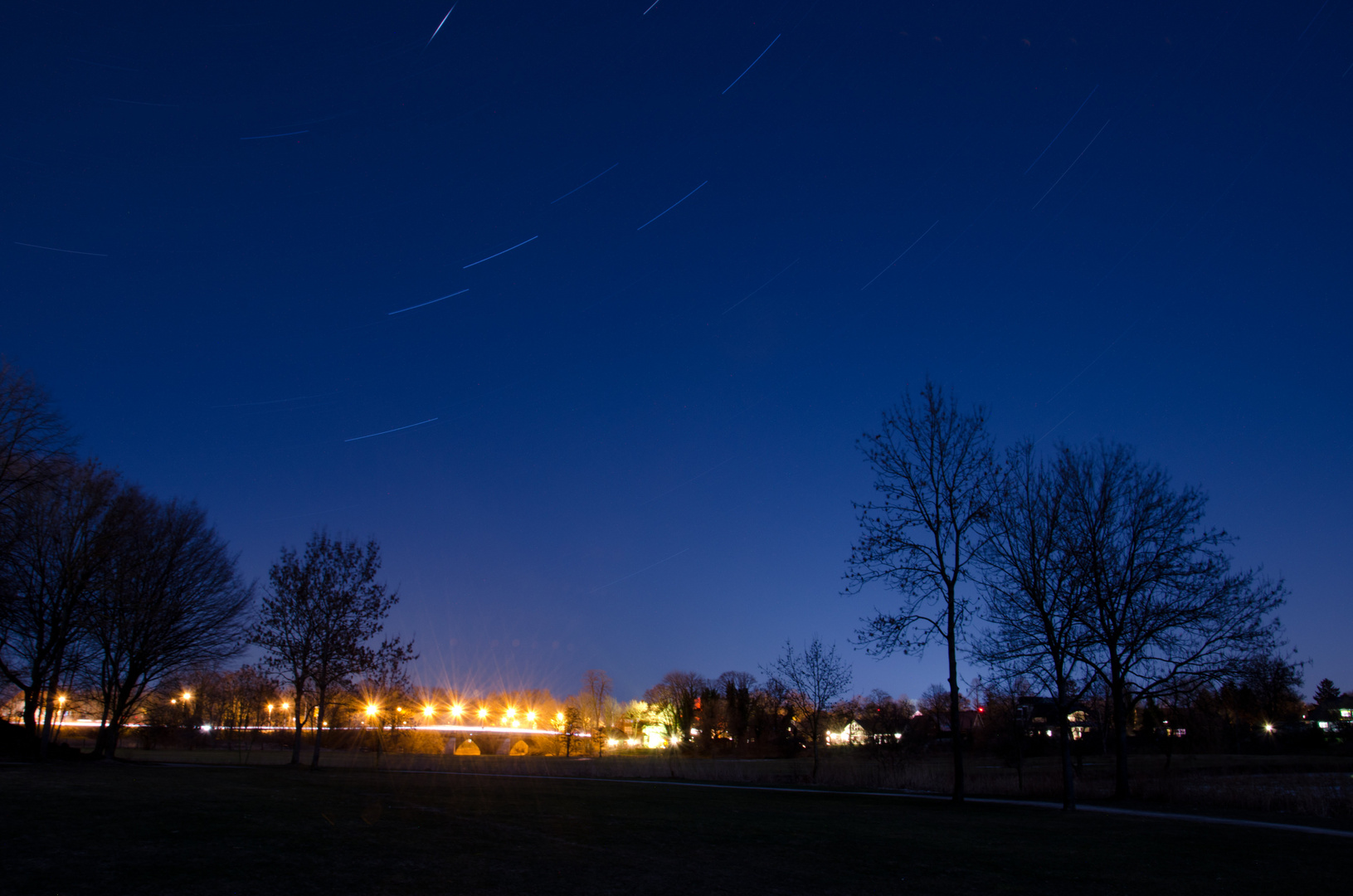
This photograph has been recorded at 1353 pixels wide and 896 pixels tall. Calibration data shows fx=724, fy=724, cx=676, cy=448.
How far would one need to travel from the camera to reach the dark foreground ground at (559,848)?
748 centimetres

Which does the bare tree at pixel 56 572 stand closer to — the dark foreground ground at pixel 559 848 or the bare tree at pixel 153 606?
the bare tree at pixel 153 606

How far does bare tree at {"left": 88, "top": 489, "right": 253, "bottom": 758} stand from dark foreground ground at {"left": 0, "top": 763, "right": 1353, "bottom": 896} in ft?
55.0

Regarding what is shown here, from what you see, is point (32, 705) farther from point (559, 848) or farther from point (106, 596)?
point (559, 848)

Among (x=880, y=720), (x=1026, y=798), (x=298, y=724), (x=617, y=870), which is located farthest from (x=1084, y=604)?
(x=880, y=720)

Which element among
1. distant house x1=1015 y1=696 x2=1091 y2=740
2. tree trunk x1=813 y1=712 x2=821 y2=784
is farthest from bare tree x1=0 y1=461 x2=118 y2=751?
distant house x1=1015 y1=696 x2=1091 y2=740

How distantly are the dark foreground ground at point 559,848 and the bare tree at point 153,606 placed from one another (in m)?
16.8

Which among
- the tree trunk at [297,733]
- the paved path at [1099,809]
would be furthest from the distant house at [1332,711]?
the tree trunk at [297,733]

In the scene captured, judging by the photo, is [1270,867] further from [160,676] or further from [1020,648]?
[160,676]

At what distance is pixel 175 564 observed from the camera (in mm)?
34406

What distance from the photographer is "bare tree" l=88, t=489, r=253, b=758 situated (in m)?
31.9

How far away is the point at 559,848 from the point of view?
34.1 feet

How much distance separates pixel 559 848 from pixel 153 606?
31.6 meters

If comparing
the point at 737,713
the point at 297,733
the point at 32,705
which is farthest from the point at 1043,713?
the point at 32,705

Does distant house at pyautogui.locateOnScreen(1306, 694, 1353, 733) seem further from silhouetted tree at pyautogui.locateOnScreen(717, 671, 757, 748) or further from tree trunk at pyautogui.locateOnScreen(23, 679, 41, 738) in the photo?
tree trunk at pyautogui.locateOnScreen(23, 679, 41, 738)
